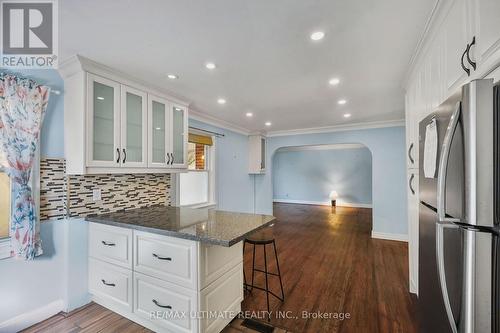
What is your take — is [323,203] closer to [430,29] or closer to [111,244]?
[430,29]

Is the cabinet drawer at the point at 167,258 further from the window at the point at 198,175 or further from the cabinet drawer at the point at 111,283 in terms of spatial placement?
the window at the point at 198,175

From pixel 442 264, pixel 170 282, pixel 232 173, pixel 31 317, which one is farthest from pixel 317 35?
pixel 232 173

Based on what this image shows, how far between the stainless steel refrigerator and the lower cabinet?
1.39 m

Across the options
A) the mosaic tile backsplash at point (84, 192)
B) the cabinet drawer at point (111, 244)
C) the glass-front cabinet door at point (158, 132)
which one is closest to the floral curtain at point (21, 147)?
the mosaic tile backsplash at point (84, 192)

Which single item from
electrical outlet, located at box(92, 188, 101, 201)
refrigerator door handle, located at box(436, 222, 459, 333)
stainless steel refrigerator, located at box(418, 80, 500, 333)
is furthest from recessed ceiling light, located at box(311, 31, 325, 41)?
electrical outlet, located at box(92, 188, 101, 201)

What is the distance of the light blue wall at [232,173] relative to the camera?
439 cm

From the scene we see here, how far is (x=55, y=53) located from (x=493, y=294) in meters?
3.01

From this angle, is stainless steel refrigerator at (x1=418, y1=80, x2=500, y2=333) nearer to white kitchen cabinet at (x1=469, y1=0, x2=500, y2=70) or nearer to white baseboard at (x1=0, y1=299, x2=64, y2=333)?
white kitchen cabinet at (x1=469, y1=0, x2=500, y2=70)

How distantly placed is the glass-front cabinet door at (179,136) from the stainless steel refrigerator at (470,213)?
264 cm

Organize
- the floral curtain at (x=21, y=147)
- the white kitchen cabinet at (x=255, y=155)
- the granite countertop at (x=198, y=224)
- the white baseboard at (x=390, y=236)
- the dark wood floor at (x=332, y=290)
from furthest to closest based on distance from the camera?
1. the white kitchen cabinet at (x=255, y=155)
2. the white baseboard at (x=390, y=236)
3. the dark wood floor at (x=332, y=290)
4. the floral curtain at (x=21, y=147)
5. the granite countertop at (x=198, y=224)

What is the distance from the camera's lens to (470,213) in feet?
2.41

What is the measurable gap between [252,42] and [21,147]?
6.91 feet

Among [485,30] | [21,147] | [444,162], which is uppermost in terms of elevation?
[485,30]

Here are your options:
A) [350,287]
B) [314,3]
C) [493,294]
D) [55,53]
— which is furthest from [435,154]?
[55,53]
